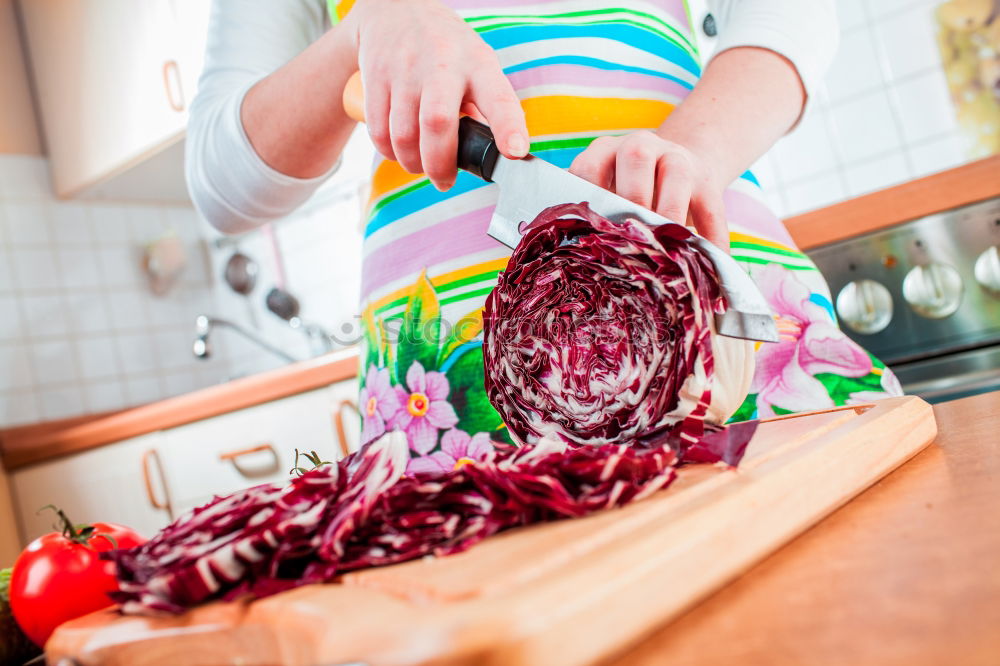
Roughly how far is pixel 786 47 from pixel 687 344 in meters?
0.37

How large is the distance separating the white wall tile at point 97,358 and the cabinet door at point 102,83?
48 centimetres

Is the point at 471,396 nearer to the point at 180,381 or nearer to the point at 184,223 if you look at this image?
the point at 180,381

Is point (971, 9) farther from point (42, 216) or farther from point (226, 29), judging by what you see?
point (42, 216)

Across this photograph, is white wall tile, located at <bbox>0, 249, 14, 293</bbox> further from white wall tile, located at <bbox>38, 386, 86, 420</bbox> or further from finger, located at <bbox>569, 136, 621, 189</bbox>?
finger, located at <bbox>569, 136, 621, 189</bbox>

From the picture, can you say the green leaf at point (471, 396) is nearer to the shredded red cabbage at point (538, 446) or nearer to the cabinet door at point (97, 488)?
the shredded red cabbage at point (538, 446)

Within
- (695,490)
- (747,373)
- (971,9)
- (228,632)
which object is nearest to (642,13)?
(747,373)

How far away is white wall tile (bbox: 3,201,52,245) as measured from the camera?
2.63 metres

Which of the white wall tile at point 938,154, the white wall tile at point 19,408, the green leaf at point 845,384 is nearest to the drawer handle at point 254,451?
the white wall tile at point 19,408

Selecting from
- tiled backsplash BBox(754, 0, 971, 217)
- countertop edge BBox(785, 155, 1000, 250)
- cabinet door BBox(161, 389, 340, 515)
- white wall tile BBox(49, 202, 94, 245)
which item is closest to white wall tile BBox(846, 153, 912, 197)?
tiled backsplash BBox(754, 0, 971, 217)

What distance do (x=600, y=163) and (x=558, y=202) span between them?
0.04 m

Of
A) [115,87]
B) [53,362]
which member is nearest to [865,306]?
[115,87]

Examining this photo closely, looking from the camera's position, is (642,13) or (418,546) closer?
(418,546)

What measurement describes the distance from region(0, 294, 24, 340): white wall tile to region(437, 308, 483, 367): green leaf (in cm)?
237

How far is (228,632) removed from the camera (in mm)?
333
